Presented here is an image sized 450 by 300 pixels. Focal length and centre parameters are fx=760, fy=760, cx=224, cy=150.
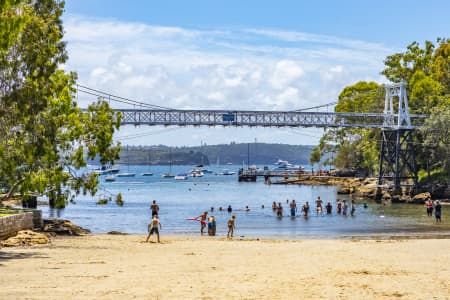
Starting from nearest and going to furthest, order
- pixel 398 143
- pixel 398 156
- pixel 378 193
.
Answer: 1. pixel 378 193
2. pixel 398 156
3. pixel 398 143

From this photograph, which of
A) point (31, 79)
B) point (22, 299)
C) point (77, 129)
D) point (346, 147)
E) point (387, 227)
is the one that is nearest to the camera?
point (22, 299)

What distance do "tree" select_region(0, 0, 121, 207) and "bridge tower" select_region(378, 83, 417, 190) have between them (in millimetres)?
56734

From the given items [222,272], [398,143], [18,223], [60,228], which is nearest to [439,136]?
[398,143]

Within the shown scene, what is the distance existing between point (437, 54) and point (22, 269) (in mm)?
84369

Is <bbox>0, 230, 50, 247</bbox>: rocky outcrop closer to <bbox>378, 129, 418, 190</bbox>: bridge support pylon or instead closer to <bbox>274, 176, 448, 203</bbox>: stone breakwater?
<bbox>274, 176, 448, 203</bbox>: stone breakwater

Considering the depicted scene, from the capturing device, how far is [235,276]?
66.5ft

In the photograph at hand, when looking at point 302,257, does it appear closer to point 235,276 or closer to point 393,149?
point 235,276

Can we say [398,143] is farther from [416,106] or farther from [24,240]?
[24,240]

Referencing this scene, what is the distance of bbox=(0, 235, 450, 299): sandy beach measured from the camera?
17609 mm

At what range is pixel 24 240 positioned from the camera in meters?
28.5

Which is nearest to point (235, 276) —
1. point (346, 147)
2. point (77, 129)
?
point (77, 129)

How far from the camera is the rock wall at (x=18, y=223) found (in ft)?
94.4

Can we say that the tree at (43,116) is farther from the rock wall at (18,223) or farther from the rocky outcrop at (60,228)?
the rocky outcrop at (60,228)

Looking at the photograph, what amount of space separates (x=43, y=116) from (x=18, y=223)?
6.62 metres
